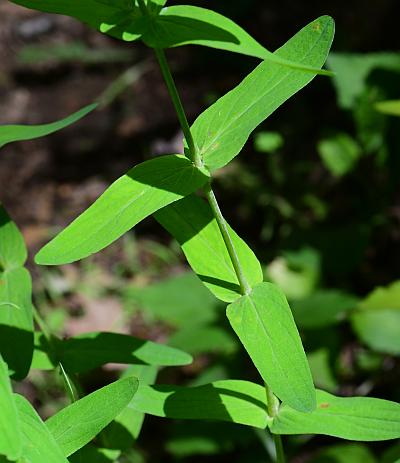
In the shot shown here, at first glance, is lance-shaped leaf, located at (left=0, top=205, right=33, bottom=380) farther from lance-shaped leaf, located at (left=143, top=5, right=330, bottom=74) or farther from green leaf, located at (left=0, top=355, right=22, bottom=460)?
lance-shaped leaf, located at (left=143, top=5, right=330, bottom=74)

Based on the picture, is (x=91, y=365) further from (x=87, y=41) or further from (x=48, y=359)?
(x=87, y=41)

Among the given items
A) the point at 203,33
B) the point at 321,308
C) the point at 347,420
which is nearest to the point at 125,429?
the point at 347,420

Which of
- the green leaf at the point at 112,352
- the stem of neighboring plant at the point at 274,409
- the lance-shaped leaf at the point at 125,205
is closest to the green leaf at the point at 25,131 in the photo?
the lance-shaped leaf at the point at 125,205

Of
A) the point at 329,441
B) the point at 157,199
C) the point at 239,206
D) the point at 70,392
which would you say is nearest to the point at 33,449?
the point at 70,392

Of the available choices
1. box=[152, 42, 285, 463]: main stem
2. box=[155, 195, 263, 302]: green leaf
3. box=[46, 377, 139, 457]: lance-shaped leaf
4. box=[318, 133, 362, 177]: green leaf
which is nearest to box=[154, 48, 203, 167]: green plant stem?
box=[152, 42, 285, 463]: main stem

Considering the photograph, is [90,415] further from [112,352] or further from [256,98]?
[256,98]

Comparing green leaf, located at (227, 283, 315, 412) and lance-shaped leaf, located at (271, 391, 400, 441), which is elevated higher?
green leaf, located at (227, 283, 315, 412)
